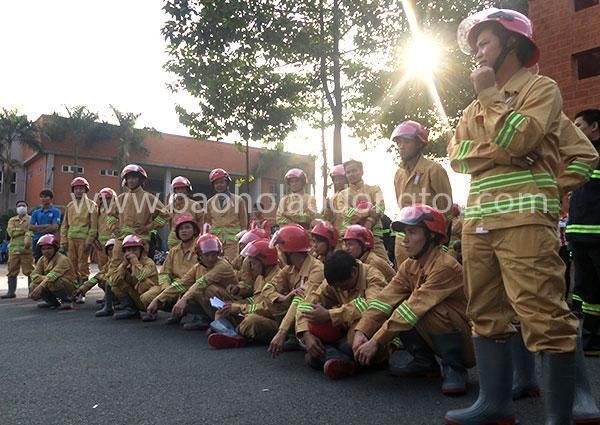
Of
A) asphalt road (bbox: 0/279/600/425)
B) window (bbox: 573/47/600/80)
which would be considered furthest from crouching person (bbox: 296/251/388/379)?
window (bbox: 573/47/600/80)

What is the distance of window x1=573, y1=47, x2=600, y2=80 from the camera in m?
9.48

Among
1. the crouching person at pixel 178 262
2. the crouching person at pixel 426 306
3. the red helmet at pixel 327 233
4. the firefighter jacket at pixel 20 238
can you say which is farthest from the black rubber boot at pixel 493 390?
the firefighter jacket at pixel 20 238

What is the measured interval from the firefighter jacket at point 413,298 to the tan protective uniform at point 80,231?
6.54 m

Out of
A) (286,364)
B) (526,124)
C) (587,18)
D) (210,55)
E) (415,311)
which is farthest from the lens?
(210,55)

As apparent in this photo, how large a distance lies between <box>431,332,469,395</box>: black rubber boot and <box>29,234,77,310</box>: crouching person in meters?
6.07

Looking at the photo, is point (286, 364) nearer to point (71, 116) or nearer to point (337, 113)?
point (337, 113)

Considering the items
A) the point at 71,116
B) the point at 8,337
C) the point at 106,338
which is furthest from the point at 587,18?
the point at 71,116

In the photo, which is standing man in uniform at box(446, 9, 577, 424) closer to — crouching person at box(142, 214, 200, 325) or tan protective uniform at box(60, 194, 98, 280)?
crouching person at box(142, 214, 200, 325)

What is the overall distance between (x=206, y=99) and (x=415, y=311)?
1050cm

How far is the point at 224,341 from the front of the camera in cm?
465

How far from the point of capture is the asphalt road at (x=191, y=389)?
2.73 m

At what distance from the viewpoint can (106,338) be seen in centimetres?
516

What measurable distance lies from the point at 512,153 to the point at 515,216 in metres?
0.27

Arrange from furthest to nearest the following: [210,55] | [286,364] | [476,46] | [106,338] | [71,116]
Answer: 1. [71,116]
2. [210,55]
3. [106,338]
4. [286,364]
5. [476,46]
